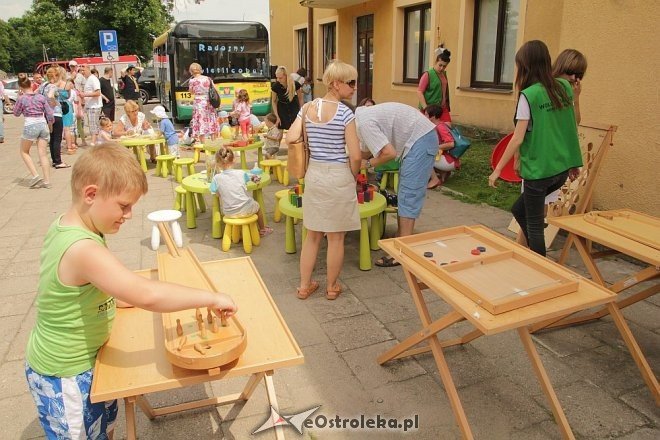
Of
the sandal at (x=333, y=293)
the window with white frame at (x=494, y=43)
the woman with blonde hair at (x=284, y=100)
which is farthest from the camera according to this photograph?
the window with white frame at (x=494, y=43)

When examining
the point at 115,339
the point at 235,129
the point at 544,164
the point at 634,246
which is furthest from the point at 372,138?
the point at 235,129

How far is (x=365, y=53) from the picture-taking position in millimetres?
14594

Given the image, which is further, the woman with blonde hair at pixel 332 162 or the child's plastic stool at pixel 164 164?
the child's plastic stool at pixel 164 164

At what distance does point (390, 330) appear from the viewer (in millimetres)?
3387

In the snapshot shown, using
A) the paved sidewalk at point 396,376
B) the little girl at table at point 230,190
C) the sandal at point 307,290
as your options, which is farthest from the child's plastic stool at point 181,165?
the sandal at point 307,290

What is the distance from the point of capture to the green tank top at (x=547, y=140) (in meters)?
3.21

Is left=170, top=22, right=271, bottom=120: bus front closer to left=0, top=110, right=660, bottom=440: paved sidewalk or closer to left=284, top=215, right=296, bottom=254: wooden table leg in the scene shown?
left=284, top=215, right=296, bottom=254: wooden table leg

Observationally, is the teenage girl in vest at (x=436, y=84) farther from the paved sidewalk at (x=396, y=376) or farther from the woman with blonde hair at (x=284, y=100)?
the paved sidewalk at (x=396, y=376)

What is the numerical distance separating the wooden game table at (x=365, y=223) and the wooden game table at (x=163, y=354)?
2223mm

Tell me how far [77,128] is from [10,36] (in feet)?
208

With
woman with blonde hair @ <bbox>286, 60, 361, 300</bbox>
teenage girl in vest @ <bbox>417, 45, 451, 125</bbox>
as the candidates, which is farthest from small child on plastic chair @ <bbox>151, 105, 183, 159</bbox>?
woman with blonde hair @ <bbox>286, 60, 361, 300</bbox>

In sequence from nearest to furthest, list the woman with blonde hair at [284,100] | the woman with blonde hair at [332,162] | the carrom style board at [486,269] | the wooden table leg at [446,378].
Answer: the carrom style board at [486,269]
the wooden table leg at [446,378]
the woman with blonde hair at [332,162]
the woman with blonde hair at [284,100]

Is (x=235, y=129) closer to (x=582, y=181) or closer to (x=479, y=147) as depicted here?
(x=479, y=147)

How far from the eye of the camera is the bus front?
12.5 metres
